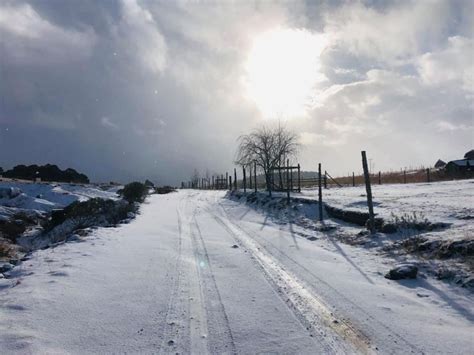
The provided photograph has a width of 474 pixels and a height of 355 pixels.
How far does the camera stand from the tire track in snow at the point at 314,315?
4293mm

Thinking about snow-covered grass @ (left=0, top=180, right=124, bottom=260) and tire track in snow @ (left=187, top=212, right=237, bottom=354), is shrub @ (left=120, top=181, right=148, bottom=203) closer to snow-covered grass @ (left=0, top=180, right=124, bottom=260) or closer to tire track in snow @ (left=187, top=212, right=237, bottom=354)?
snow-covered grass @ (left=0, top=180, right=124, bottom=260)

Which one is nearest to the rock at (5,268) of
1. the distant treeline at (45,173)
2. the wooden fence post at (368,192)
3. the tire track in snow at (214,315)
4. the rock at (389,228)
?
the tire track in snow at (214,315)

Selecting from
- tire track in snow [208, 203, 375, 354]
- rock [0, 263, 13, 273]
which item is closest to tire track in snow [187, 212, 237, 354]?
tire track in snow [208, 203, 375, 354]

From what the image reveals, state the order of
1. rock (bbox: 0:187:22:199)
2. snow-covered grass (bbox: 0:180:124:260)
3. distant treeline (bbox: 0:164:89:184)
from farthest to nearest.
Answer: distant treeline (bbox: 0:164:89:184)
rock (bbox: 0:187:22:199)
snow-covered grass (bbox: 0:180:124:260)

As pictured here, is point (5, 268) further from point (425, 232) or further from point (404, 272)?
point (425, 232)

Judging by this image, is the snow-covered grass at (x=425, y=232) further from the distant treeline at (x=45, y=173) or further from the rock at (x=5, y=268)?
→ the distant treeline at (x=45, y=173)

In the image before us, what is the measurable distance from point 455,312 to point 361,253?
410cm

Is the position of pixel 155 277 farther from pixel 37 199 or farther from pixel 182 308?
pixel 37 199

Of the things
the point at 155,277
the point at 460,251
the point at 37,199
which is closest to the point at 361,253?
the point at 460,251

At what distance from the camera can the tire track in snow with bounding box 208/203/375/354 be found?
429 cm

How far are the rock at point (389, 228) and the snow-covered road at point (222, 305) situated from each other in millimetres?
1829

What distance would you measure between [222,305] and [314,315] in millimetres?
1390

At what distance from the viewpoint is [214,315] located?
5.10 metres

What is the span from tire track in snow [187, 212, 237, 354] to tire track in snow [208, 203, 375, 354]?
1.04 meters
